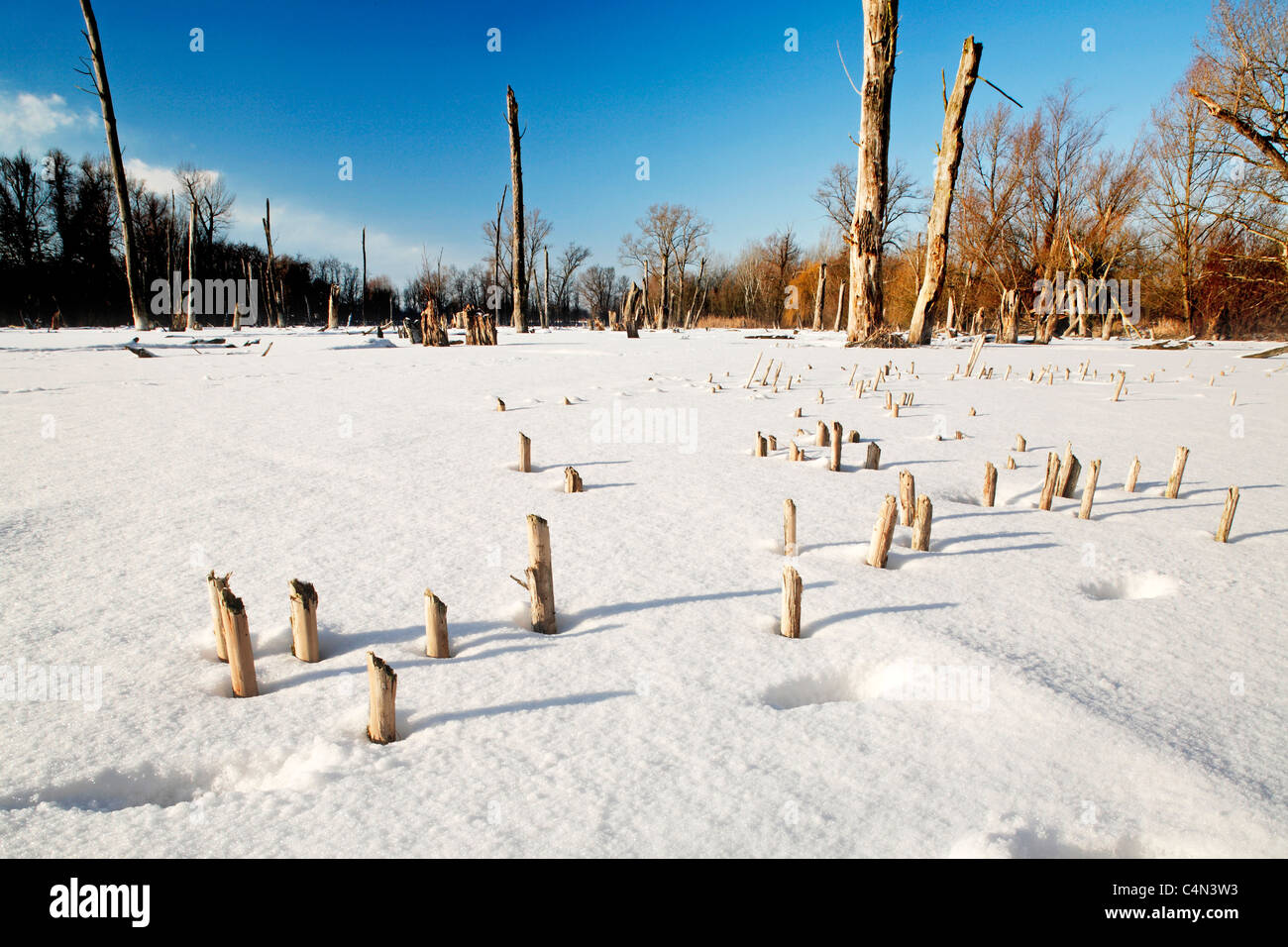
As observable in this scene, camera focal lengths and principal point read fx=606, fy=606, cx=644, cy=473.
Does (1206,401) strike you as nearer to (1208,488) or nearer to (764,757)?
(1208,488)

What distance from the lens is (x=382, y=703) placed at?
3.93ft

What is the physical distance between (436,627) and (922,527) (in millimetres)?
1701

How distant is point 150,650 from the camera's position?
150cm

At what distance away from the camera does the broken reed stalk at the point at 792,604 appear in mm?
1642

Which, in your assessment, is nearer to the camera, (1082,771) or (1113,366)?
(1082,771)

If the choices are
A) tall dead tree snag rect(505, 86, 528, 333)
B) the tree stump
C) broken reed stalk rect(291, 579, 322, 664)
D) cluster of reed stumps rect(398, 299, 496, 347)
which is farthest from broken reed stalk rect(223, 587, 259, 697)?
tall dead tree snag rect(505, 86, 528, 333)

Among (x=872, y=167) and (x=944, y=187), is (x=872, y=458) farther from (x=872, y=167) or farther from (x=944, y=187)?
(x=944, y=187)

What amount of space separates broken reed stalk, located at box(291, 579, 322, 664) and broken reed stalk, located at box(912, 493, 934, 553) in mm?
1947

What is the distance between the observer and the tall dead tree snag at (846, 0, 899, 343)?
30.2 ft

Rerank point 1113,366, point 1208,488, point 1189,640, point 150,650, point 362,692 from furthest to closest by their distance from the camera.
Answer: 1. point 1113,366
2. point 1208,488
3. point 1189,640
4. point 150,650
5. point 362,692

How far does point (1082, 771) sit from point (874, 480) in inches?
78.6

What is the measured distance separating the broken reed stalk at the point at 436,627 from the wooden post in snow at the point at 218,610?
44 cm
